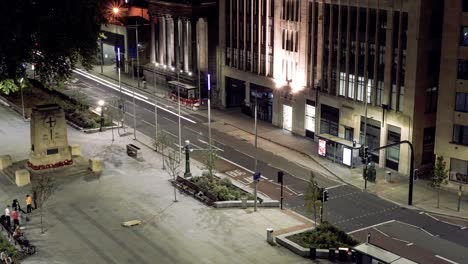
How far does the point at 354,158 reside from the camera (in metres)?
62.1

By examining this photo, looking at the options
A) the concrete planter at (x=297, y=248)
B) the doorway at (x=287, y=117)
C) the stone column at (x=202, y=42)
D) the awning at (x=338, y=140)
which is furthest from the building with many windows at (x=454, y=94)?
the stone column at (x=202, y=42)

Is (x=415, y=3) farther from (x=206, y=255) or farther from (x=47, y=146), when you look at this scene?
(x=47, y=146)

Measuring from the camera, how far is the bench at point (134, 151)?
63.9 m

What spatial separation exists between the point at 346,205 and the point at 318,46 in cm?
2139

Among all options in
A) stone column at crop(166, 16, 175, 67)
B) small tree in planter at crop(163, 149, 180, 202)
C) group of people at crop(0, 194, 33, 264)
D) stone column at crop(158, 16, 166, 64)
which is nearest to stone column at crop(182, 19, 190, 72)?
stone column at crop(166, 16, 175, 67)

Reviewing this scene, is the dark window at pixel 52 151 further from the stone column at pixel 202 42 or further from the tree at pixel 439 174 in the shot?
the stone column at pixel 202 42

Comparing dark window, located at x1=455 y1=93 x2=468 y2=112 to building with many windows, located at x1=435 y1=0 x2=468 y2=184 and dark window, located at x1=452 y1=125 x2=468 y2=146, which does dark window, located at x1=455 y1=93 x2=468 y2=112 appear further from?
dark window, located at x1=452 y1=125 x2=468 y2=146

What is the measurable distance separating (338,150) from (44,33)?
2824cm

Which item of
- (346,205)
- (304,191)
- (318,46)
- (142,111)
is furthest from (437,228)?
(142,111)

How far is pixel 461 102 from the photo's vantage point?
56.2m

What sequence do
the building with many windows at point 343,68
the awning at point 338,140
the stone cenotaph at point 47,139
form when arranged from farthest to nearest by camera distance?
the awning at point 338,140 → the building with many windows at point 343,68 → the stone cenotaph at point 47,139

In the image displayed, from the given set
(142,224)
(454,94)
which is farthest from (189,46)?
(142,224)

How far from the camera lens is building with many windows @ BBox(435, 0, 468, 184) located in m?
55.2

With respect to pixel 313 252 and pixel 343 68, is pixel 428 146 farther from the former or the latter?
pixel 313 252
